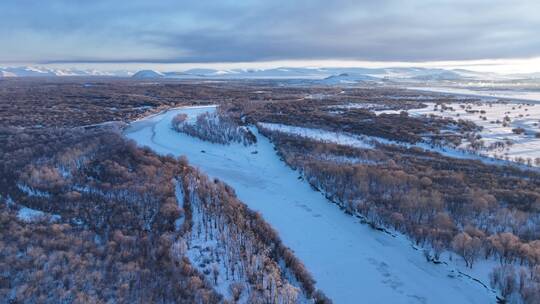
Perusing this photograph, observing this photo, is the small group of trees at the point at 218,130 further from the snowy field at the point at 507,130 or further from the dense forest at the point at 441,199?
the snowy field at the point at 507,130

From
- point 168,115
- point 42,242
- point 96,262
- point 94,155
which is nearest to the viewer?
point 96,262

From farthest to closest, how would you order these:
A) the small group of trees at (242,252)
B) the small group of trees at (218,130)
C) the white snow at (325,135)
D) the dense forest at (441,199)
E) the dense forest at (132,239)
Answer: the small group of trees at (218,130), the white snow at (325,135), the dense forest at (441,199), the small group of trees at (242,252), the dense forest at (132,239)

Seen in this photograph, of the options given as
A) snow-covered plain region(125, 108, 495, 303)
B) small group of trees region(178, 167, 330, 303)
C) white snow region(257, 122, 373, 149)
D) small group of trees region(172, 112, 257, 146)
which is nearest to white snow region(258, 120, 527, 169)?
white snow region(257, 122, 373, 149)

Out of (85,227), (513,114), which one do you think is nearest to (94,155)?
A: (85,227)

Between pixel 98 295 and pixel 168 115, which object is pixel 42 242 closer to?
pixel 98 295

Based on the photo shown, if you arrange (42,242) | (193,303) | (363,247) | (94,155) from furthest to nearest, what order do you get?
(94,155), (363,247), (42,242), (193,303)

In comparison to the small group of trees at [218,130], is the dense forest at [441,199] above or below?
below

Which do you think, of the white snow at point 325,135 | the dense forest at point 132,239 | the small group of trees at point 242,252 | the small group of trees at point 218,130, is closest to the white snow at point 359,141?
the white snow at point 325,135

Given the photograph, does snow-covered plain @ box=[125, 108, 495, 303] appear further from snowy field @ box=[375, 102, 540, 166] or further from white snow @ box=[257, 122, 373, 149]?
snowy field @ box=[375, 102, 540, 166]
